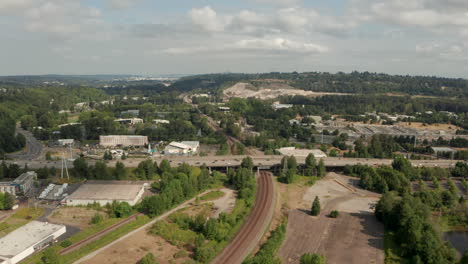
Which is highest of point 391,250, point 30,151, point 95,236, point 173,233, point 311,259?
point 311,259

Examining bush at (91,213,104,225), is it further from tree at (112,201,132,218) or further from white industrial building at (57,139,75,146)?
white industrial building at (57,139,75,146)

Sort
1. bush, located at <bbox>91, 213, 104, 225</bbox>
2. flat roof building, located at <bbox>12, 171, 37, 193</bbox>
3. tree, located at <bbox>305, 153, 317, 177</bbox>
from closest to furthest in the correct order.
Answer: bush, located at <bbox>91, 213, 104, 225</bbox> < flat roof building, located at <bbox>12, 171, 37, 193</bbox> < tree, located at <bbox>305, 153, 317, 177</bbox>

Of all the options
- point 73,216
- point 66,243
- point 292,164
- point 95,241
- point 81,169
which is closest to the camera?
point 66,243

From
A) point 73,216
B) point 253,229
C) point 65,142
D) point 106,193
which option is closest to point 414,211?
point 253,229

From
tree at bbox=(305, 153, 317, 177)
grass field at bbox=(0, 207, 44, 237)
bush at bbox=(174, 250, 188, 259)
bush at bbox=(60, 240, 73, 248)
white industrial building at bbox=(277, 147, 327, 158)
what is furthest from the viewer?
white industrial building at bbox=(277, 147, 327, 158)

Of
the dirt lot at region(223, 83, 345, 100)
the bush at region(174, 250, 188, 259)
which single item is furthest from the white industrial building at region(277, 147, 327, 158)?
the dirt lot at region(223, 83, 345, 100)

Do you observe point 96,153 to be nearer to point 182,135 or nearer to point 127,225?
point 182,135

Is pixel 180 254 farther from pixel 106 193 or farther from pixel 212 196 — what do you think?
pixel 106 193
